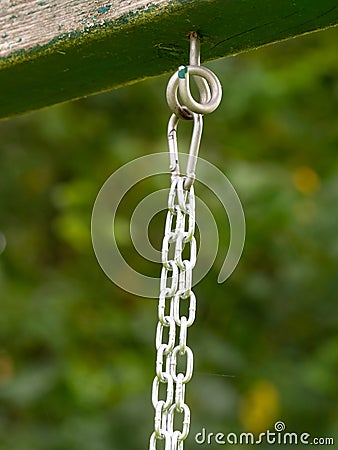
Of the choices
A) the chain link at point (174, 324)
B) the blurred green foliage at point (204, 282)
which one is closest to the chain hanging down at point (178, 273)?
the chain link at point (174, 324)

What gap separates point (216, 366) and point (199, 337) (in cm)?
7

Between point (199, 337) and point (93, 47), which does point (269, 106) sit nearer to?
point (199, 337)

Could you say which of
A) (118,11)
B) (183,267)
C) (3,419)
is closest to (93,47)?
(118,11)

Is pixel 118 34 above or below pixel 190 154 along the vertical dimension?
above

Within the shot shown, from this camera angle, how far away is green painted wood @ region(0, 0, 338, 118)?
0.56 metres

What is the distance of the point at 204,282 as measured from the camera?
1.76 metres

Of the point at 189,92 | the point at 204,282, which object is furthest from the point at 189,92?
the point at 204,282

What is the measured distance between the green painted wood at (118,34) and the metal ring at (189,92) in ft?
0.15

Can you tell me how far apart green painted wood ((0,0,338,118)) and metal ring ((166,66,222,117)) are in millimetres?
46

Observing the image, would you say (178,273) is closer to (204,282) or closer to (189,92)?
(189,92)

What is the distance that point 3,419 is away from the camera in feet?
5.39

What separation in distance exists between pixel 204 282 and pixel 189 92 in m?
1.24

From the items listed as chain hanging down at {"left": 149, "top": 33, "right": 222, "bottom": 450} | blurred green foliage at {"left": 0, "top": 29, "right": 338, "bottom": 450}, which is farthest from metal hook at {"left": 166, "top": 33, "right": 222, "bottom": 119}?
blurred green foliage at {"left": 0, "top": 29, "right": 338, "bottom": 450}

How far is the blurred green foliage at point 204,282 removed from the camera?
1.54 metres
